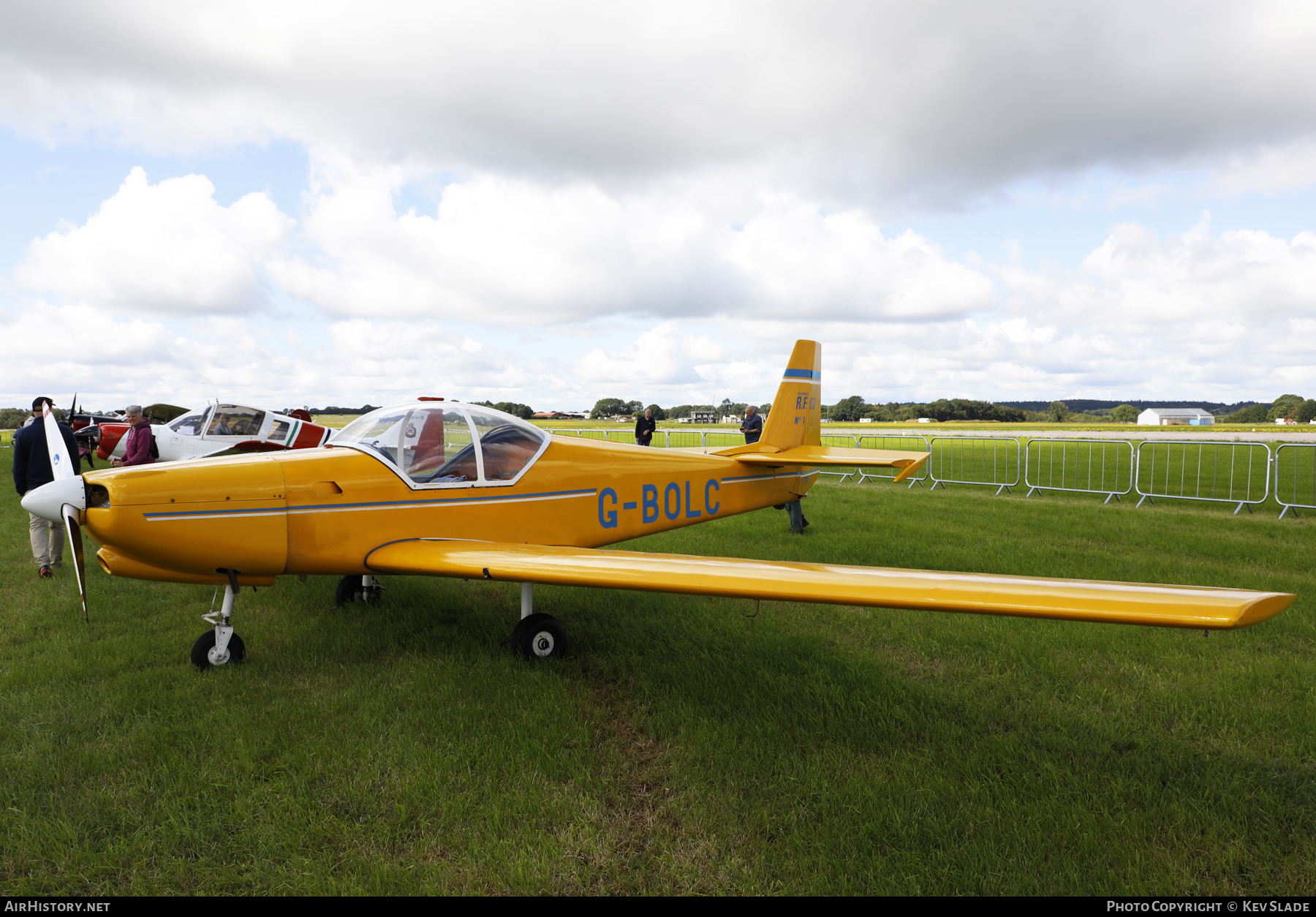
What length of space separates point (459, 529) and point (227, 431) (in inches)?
494

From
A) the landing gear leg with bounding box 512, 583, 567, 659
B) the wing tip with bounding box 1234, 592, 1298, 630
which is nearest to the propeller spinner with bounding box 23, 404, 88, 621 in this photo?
the landing gear leg with bounding box 512, 583, 567, 659

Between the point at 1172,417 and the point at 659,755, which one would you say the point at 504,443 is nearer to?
the point at 659,755

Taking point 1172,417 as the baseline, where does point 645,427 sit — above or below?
below

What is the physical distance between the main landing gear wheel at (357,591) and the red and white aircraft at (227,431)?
9276 mm

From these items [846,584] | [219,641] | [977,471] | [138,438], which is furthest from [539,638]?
[977,471]

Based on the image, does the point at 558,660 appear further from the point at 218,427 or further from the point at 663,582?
the point at 218,427

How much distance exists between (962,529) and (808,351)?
10.7ft

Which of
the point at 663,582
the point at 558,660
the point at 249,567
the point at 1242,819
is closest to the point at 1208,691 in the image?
the point at 1242,819

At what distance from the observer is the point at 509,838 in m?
2.60

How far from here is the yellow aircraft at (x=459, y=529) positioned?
117 inches

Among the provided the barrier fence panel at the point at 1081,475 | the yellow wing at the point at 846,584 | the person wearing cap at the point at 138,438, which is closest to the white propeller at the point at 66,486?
the yellow wing at the point at 846,584

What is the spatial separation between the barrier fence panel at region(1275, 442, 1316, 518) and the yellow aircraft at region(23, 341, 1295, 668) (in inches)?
391

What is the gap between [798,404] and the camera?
795cm

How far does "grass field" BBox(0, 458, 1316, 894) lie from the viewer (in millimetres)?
2457
